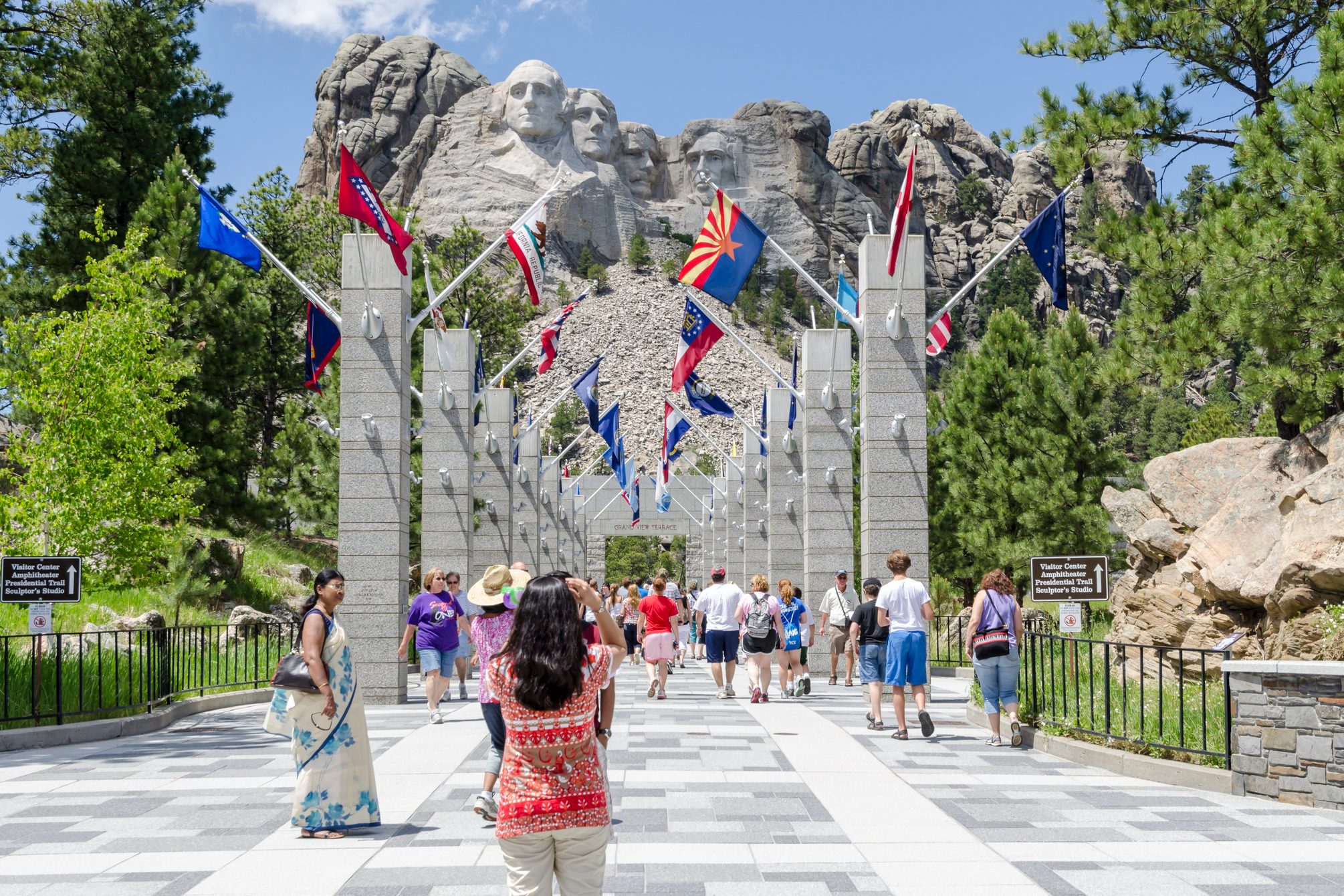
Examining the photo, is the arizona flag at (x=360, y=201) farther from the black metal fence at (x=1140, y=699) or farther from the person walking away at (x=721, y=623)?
the black metal fence at (x=1140, y=699)

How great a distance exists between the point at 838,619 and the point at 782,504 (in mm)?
13222

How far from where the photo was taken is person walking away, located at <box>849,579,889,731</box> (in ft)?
45.5

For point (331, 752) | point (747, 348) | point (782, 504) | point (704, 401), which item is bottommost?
point (331, 752)

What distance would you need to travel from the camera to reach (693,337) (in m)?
26.0

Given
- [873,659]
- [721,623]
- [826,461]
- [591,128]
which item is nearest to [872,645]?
[873,659]

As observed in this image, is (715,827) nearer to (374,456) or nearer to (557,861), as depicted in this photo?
(557,861)

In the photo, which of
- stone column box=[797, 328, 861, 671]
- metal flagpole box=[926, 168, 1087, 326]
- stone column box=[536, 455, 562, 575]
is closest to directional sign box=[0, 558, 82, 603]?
metal flagpole box=[926, 168, 1087, 326]

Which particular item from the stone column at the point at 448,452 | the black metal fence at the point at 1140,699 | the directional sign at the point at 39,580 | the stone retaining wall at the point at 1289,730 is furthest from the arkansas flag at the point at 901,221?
the directional sign at the point at 39,580

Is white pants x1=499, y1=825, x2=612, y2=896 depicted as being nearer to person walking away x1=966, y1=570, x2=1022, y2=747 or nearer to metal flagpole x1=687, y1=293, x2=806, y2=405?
person walking away x1=966, y1=570, x2=1022, y2=747

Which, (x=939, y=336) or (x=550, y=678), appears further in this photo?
(x=939, y=336)

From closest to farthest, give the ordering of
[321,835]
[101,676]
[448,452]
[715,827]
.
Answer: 1. [321,835]
2. [715,827]
3. [101,676]
4. [448,452]

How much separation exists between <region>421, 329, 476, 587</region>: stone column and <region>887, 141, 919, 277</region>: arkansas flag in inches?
379

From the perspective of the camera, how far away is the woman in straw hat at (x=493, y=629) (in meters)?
8.30

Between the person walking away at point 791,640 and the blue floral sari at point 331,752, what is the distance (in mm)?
10071
